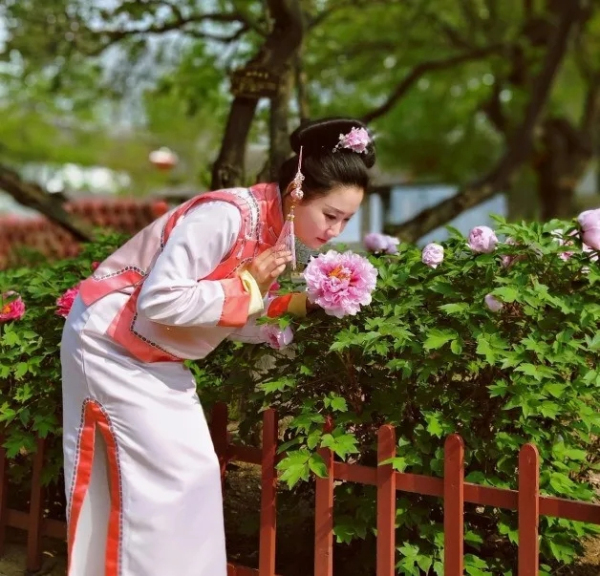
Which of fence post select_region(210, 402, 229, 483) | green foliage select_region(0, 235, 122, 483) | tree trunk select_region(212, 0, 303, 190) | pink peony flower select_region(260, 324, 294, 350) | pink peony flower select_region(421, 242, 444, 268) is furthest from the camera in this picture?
tree trunk select_region(212, 0, 303, 190)

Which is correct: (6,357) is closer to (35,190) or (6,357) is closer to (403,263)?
(403,263)

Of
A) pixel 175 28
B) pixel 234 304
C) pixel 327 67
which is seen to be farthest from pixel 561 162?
pixel 234 304

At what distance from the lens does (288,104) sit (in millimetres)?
5742

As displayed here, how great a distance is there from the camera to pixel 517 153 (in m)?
8.67

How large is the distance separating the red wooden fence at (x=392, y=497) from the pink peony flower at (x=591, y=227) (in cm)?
67

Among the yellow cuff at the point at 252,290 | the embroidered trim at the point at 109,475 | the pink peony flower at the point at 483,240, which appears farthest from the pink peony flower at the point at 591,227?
the embroidered trim at the point at 109,475

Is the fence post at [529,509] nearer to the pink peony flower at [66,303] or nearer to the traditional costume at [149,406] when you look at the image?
the traditional costume at [149,406]

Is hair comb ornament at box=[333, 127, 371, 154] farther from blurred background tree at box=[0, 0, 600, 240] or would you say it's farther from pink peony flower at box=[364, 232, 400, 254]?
blurred background tree at box=[0, 0, 600, 240]

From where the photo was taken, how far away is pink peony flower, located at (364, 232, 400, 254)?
366cm

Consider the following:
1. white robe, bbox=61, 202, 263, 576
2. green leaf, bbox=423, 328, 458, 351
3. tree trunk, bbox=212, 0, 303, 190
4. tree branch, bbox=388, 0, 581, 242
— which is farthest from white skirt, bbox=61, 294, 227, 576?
tree branch, bbox=388, 0, 581, 242

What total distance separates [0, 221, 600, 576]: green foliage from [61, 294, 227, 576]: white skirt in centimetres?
30

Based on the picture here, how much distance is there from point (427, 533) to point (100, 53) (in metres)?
6.13

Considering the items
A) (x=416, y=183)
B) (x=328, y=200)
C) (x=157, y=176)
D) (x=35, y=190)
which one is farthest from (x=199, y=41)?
(x=157, y=176)

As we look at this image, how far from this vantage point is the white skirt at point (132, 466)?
2.64 meters
